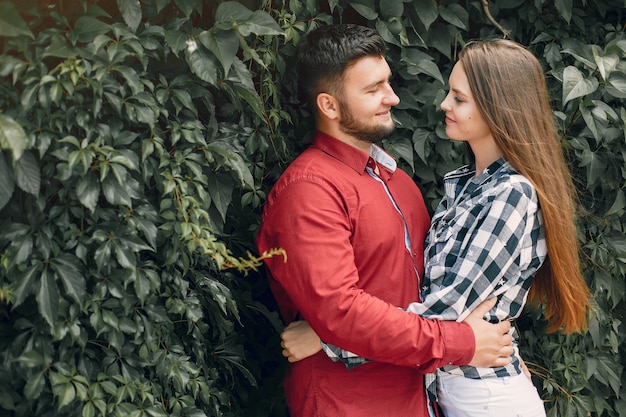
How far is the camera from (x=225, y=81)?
6.63ft

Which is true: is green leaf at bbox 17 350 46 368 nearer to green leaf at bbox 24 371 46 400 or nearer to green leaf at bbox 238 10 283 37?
green leaf at bbox 24 371 46 400

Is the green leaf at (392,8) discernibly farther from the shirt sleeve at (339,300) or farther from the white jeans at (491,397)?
the white jeans at (491,397)

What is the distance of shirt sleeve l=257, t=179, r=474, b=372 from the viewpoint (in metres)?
2.00

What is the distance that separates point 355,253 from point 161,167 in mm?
616

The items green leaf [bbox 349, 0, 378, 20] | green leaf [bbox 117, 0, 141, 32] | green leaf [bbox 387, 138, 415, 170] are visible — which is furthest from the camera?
green leaf [bbox 387, 138, 415, 170]

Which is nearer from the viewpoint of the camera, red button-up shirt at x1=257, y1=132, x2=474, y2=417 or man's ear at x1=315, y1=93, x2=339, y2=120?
red button-up shirt at x1=257, y1=132, x2=474, y2=417

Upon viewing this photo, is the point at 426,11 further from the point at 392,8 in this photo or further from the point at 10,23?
the point at 10,23

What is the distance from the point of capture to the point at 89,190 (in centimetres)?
168

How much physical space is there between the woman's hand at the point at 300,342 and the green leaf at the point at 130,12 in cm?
98

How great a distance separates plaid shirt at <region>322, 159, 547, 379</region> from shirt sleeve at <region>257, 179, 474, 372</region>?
88 mm

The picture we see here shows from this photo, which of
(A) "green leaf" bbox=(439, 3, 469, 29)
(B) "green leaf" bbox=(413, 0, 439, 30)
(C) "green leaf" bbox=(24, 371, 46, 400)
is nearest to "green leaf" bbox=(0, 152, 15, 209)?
(C) "green leaf" bbox=(24, 371, 46, 400)

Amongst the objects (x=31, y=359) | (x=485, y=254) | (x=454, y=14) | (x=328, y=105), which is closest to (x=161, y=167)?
(x=31, y=359)

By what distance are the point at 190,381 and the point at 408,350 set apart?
23.2 inches

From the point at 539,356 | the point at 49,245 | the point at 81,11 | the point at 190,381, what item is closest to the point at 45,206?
the point at 49,245
